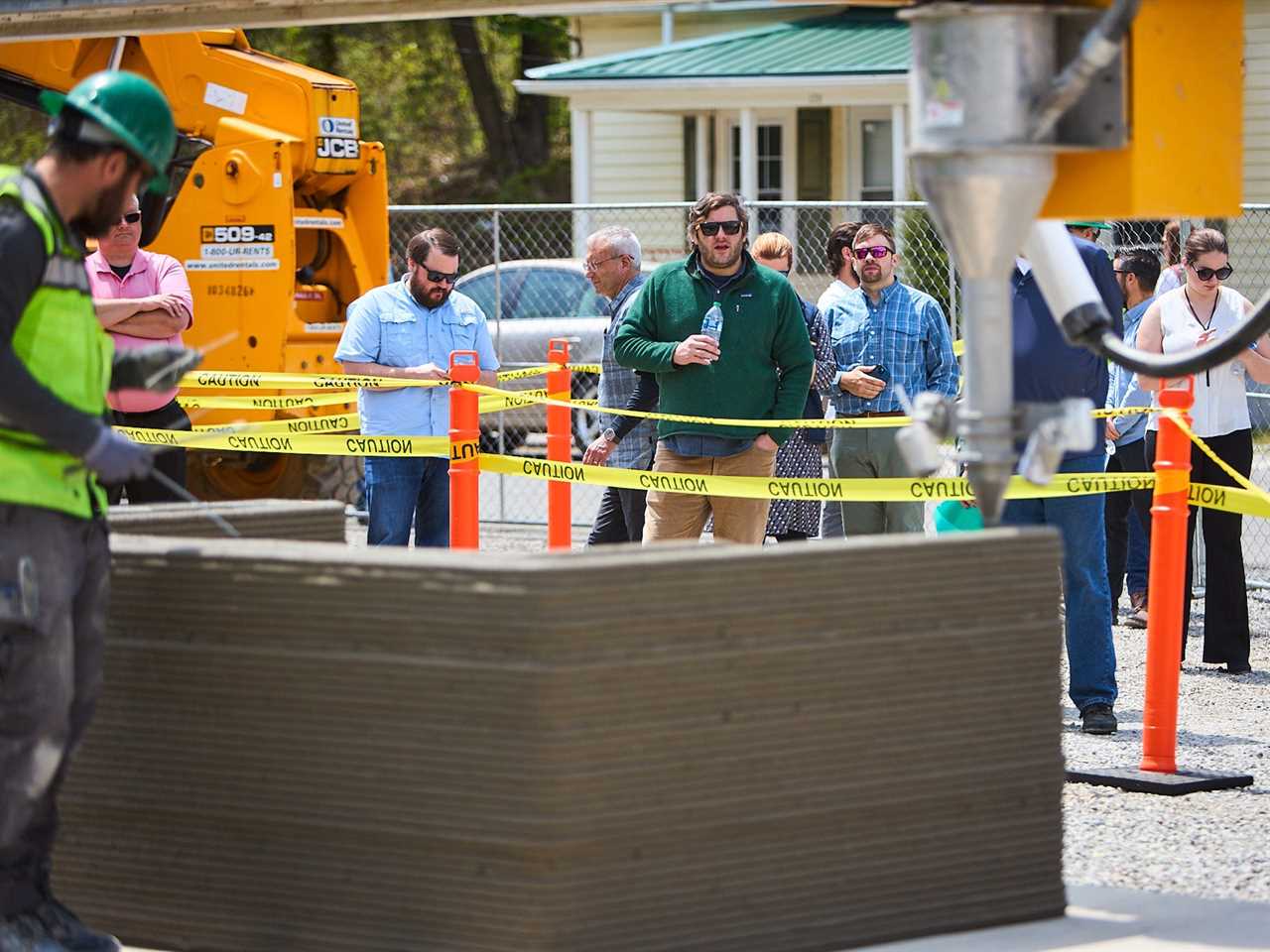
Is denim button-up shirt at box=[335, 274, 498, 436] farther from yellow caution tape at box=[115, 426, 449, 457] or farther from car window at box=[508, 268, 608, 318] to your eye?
car window at box=[508, 268, 608, 318]

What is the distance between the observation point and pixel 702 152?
28.7 meters

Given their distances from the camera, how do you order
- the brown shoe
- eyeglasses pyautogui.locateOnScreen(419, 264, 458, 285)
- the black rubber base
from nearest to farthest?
→ the black rubber base, eyeglasses pyautogui.locateOnScreen(419, 264, 458, 285), the brown shoe

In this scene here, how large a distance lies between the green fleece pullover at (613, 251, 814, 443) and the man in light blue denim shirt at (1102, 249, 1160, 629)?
7.70 ft

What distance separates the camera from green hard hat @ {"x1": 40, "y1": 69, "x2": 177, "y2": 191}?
4.59 m

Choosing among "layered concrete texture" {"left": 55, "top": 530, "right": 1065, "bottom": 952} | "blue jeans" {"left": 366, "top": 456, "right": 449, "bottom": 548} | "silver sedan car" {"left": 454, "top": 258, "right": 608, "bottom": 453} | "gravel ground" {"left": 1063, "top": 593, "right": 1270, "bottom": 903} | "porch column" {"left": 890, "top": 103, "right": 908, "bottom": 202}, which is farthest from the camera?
"porch column" {"left": 890, "top": 103, "right": 908, "bottom": 202}

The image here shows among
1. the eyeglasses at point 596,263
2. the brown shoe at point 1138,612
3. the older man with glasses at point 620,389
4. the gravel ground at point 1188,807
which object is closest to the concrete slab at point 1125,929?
the gravel ground at point 1188,807

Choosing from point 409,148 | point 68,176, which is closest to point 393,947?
point 68,176

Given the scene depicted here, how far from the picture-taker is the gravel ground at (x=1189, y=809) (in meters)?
5.89

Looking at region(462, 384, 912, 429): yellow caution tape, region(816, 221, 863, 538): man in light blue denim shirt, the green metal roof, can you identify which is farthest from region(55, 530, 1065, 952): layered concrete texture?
the green metal roof

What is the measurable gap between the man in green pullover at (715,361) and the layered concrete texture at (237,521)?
318cm

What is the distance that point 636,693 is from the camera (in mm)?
4398

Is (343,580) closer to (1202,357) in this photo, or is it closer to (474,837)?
(474,837)

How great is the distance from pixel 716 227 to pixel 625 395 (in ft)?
4.99

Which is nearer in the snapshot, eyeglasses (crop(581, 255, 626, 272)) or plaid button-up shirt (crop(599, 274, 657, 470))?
plaid button-up shirt (crop(599, 274, 657, 470))
